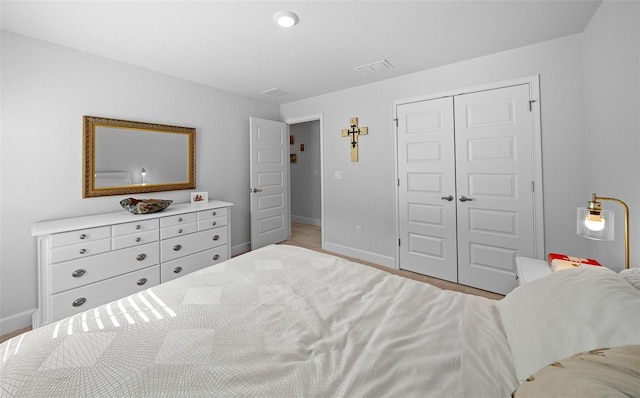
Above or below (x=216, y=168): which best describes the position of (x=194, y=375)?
below

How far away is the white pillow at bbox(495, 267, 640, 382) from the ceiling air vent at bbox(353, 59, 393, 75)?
2.61 meters

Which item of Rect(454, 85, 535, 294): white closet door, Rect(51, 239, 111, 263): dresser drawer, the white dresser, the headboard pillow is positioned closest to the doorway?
the white dresser

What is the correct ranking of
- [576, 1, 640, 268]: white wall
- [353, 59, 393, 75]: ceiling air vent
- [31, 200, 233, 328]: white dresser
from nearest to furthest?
[576, 1, 640, 268]: white wall < [31, 200, 233, 328]: white dresser < [353, 59, 393, 75]: ceiling air vent

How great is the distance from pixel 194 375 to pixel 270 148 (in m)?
3.82

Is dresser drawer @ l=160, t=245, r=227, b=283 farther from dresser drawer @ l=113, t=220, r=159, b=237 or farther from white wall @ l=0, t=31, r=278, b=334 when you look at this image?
white wall @ l=0, t=31, r=278, b=334

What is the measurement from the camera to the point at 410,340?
0.97 m

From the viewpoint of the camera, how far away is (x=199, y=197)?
3.52 meters

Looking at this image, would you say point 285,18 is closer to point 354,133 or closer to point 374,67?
point 374,67

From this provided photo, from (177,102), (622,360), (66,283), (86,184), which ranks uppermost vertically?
(177,102)

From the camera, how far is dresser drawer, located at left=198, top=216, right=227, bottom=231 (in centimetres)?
308

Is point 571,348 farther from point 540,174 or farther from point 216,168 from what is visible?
point 216,168

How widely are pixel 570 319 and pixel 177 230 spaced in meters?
3.09

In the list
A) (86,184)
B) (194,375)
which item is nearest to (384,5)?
(194,375)

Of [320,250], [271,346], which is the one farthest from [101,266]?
[320,250]
